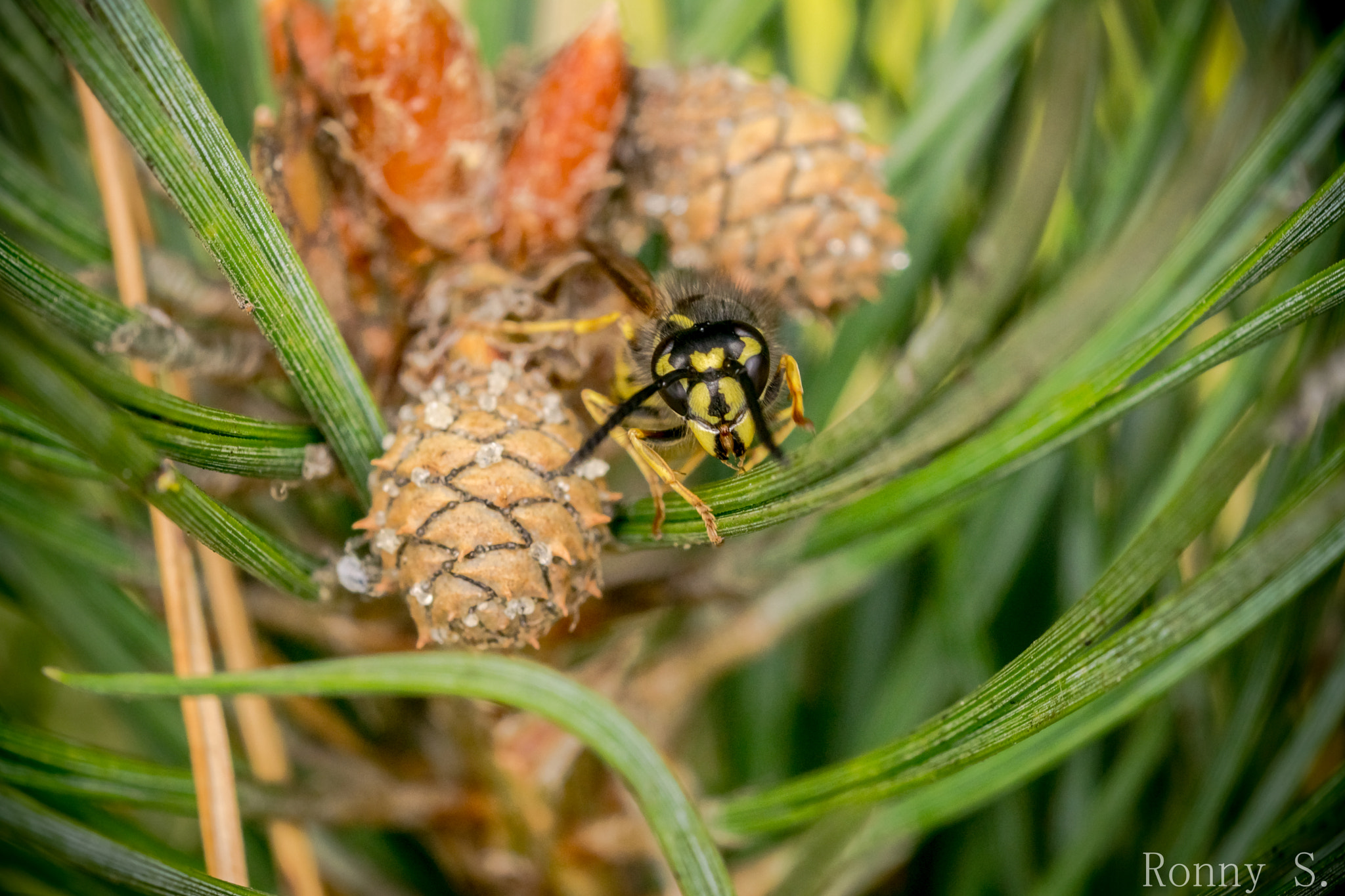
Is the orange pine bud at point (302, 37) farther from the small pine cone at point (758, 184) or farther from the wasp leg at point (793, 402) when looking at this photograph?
the wasp leg at point (793, 402)

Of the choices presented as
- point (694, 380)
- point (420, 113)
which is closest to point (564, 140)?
point (420, 113)

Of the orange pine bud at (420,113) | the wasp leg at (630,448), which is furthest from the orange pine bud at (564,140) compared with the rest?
the wasp leg at (630,448)

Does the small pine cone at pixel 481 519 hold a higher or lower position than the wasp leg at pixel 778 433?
lower

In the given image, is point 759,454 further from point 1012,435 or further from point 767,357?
point 1012,435

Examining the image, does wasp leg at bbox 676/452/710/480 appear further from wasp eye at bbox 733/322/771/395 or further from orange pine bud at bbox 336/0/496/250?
orange pine bud at bbox 336/0/496/250

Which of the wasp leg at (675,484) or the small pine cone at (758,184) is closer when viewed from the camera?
the wasp leg at (675,484)

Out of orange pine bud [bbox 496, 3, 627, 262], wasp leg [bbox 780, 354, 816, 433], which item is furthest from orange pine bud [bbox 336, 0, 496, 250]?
wasp leg [bbox 780, 354, 816, 433]
